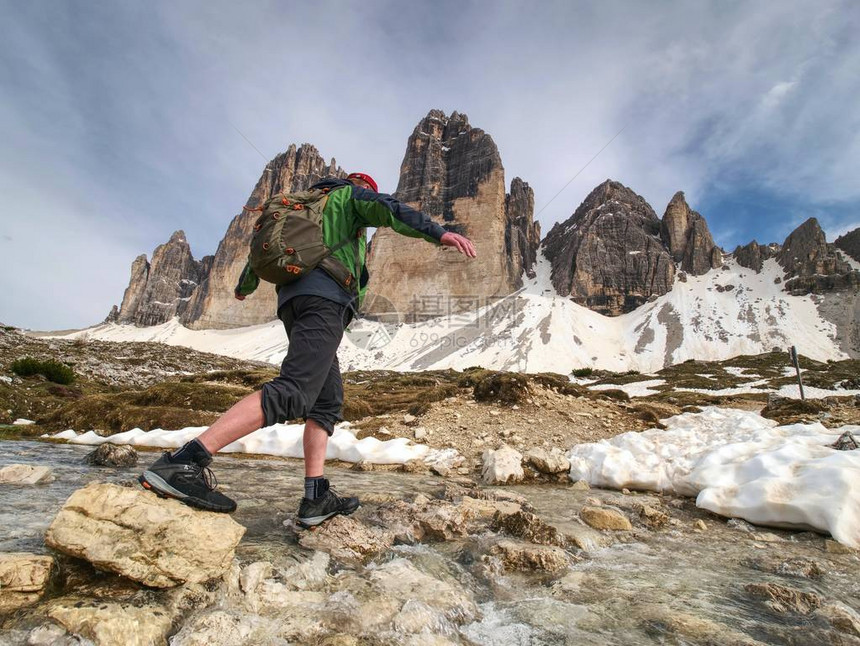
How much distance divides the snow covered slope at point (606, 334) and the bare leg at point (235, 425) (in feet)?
236

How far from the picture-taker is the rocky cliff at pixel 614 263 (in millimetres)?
114031

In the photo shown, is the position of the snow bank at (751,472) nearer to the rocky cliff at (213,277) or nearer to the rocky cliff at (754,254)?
the rocky cliff at (213,277)

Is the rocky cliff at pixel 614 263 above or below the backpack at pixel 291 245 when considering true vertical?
above

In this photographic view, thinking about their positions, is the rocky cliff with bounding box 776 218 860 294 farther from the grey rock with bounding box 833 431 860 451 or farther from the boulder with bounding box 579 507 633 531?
the boulder with bounding box 579 507 633 531

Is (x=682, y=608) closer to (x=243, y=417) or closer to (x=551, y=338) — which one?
(x=243, y=417)

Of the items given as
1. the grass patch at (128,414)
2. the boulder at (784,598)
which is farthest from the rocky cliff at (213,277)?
the boulder at (784,598)

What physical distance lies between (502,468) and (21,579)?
16.3ft

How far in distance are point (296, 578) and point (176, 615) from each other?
566 mm

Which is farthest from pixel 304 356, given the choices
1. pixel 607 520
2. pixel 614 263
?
pixel 614 263

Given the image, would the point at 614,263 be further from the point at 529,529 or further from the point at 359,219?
the point at 529,529

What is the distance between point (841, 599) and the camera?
2.20m

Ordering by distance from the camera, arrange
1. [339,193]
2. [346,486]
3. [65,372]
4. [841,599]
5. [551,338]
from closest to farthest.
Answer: [841,599] < [339,193] < [346,486] < [65,372] < [551,338]

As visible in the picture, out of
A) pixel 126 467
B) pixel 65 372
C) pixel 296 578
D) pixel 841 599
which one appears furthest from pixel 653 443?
pixel 65 372

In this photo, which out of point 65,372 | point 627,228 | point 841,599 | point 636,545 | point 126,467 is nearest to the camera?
point 841,599
